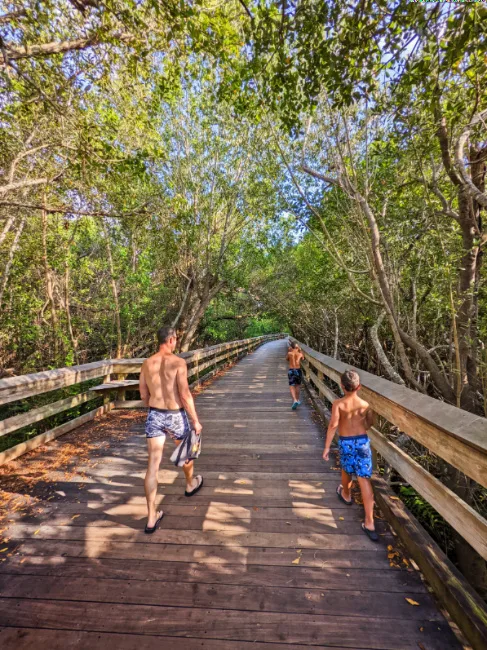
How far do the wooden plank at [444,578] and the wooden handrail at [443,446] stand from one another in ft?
1.22

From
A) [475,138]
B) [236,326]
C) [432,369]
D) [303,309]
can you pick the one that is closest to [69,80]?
[475,138]

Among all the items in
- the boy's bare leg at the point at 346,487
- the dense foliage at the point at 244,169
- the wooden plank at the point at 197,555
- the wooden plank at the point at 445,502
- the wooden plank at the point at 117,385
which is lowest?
the wooden plank at the point at 197,555

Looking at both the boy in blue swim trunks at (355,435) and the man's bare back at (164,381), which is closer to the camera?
the boy in blue swim trunks at (355,435)

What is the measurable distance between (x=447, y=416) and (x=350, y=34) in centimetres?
381

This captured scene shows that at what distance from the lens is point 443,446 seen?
1822 mm

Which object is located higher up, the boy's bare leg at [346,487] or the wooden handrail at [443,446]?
the wooden handrail at [443,446]

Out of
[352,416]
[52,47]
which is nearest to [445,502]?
[352,416]

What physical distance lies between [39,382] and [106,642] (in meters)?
3.30

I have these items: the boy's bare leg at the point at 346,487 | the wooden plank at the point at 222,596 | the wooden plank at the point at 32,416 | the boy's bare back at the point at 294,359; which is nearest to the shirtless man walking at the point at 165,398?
the wooden plank at the point at 222,596

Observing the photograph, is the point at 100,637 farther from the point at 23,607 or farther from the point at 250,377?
the point at 250,377

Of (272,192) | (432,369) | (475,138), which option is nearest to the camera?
(475,138)

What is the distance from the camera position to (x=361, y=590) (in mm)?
1974

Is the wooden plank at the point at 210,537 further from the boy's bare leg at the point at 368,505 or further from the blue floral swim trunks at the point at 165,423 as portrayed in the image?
the blue floral swim trunks at the point at 165,423

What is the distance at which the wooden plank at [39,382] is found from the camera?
11.6 feet
